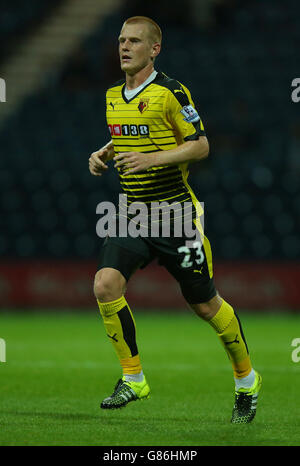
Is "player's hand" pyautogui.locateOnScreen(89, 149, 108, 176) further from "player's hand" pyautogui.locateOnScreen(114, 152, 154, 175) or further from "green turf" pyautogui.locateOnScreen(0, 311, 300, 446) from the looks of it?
"green turf" pyautogui.locateOnScreen(0, 311, 300, 446)

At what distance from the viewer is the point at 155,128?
Result: 5402 millimetres

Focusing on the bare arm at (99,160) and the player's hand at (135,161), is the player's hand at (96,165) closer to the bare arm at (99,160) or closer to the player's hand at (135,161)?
the bare arm at (99,160)

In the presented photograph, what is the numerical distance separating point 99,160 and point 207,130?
1043 cm

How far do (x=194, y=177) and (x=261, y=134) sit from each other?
1.81 metres

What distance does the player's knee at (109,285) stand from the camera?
5375 mm

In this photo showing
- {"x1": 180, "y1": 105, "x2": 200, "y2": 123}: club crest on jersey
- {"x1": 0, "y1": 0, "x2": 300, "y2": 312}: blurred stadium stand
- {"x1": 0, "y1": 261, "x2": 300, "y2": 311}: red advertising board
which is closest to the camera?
{"x1": 180, "y1": 105, "x2": 200, "y2": 123}: club crest on jersey

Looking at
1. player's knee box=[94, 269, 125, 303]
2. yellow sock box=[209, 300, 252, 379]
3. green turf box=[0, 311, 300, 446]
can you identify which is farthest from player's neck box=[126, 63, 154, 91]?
green turf box=[0, 311, 300, 446]

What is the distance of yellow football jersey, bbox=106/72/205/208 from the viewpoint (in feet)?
17.5

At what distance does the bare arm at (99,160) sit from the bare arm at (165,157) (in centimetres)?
40

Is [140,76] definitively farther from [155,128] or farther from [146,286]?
[146,286]

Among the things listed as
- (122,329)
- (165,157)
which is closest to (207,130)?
(122,329)

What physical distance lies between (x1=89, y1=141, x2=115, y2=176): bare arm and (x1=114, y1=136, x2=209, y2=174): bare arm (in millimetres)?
397
